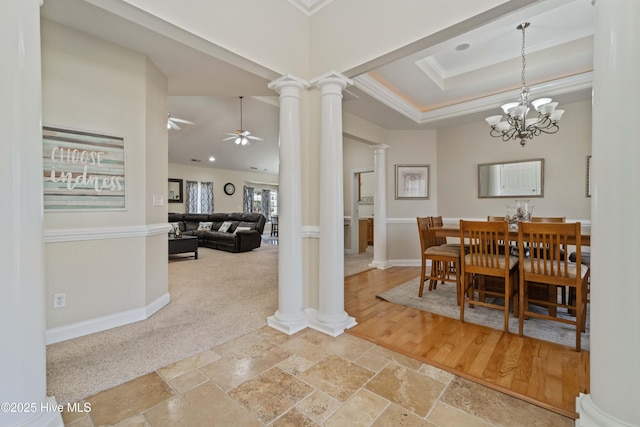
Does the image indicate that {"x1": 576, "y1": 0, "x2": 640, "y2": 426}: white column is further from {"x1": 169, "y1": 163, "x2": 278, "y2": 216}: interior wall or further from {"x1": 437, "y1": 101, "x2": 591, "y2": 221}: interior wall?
{"x1": 169, "y1": 163, "x2": 278, "y2": 216}: interior wall

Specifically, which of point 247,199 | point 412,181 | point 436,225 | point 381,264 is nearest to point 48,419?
point 436,225

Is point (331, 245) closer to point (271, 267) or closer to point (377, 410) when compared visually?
point (377, 410)

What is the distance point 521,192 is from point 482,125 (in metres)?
1.28

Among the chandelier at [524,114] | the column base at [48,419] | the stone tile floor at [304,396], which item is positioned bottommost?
the stone tile floor at [304,396]

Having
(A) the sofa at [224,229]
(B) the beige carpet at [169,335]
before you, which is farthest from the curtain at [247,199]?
(B) the beige carpet at [169,335]

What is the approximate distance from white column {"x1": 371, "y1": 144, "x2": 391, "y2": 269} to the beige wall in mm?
3578

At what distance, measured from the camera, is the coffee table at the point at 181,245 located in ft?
18.1

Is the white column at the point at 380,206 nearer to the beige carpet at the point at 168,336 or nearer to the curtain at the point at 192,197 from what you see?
the beige carpet at the point at 168,336

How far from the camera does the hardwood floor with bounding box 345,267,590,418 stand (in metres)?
1.65

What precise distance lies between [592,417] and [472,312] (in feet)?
5.48

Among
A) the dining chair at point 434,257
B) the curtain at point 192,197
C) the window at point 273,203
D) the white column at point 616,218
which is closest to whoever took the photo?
the white column at point 616,218

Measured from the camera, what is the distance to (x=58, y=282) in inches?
88.8

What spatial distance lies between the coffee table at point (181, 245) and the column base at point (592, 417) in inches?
233

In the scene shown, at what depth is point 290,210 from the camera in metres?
2.53
